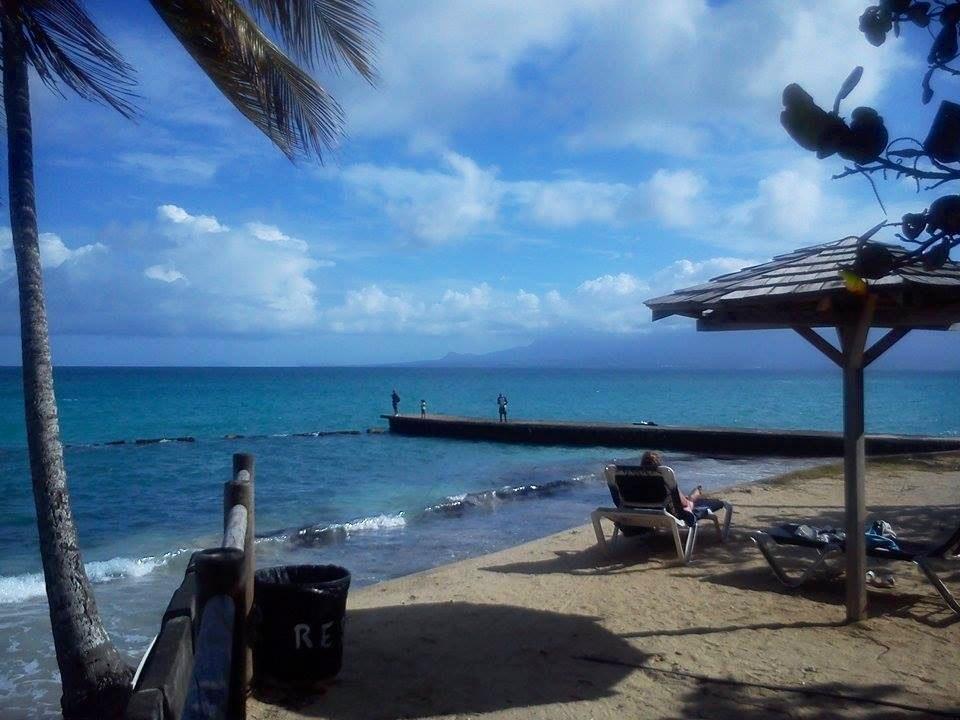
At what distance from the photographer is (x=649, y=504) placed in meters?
8.19

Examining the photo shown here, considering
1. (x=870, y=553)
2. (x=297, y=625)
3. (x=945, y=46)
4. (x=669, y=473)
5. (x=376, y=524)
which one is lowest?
(x=376, y=524)

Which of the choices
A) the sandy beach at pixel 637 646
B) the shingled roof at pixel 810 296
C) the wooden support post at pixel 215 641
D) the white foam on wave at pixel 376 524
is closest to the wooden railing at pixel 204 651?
the wooden support post at pixel 215 641

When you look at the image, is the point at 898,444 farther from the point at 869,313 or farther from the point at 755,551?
the point at 869,313

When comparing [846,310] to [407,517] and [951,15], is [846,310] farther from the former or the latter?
[407,517]

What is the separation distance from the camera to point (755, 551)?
821 cm

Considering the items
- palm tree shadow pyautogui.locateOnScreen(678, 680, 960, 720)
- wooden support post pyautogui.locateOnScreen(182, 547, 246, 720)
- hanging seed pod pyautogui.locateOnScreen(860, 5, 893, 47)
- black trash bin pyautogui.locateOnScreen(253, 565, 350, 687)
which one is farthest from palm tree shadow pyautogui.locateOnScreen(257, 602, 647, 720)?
hanging seed pod pyautogui.locateOnScreen(860, 5, 893, 47)

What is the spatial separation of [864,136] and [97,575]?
11.3 metres

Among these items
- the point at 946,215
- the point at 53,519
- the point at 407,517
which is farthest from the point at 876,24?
the point at 407,517

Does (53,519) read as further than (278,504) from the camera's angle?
No

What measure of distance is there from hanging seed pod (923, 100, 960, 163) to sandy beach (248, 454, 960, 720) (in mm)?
3195

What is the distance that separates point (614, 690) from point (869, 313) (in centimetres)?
280

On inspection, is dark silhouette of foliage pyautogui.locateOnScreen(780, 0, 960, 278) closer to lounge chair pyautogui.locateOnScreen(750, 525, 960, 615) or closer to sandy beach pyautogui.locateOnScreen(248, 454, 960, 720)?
sandy beach pyautogui.locateOnScreen(248, 454, 960, 720)

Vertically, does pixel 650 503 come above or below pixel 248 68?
below

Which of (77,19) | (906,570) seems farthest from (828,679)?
(77,19)
